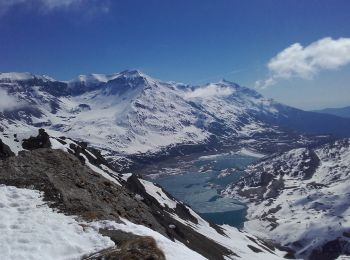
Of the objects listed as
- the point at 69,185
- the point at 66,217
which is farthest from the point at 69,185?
the point at 66,217

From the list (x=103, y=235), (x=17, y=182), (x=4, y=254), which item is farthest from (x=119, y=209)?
(x=4, y=254)

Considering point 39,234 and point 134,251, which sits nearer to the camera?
point 134,251

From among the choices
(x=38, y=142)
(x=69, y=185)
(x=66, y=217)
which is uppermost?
(x=38, y=142)

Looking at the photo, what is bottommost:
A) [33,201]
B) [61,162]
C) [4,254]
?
[4,254]

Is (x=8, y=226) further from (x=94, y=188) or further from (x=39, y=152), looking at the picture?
(x=39, y=152)

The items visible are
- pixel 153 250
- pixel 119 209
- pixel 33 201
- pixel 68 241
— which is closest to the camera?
pixel 153 250

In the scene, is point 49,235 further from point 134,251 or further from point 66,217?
point 134,251
